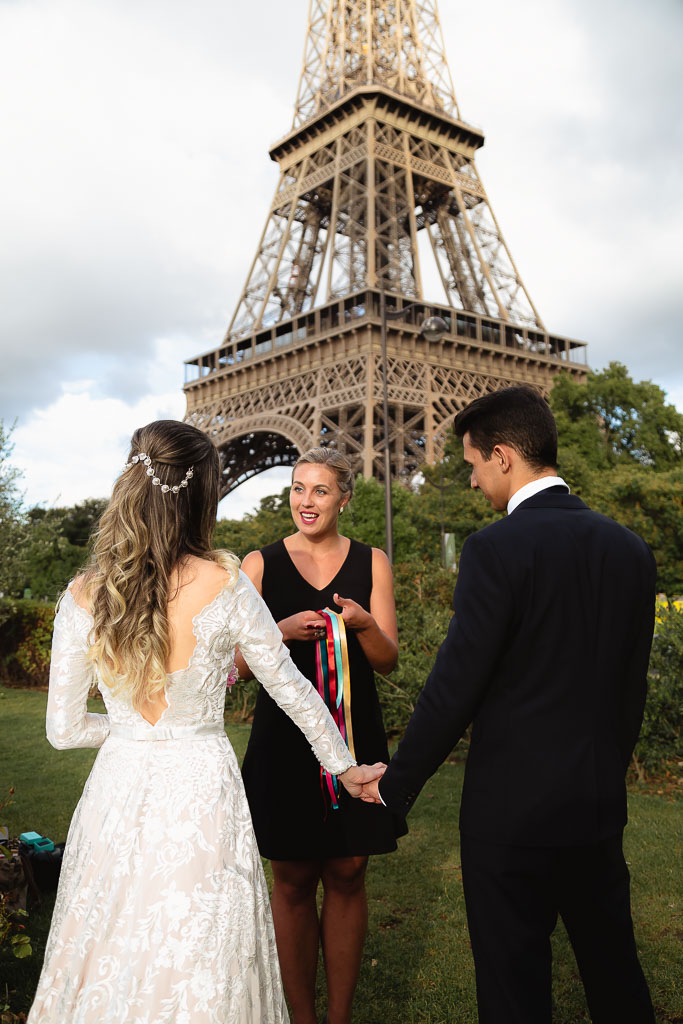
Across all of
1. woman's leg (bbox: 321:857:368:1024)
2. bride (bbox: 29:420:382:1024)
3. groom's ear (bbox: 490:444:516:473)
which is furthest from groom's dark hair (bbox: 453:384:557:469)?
woman's leg (bbox: 321:857:368:1024)

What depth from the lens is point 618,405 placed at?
1106 inches

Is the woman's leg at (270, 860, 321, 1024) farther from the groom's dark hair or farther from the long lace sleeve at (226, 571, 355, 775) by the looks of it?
the groom's dark hair

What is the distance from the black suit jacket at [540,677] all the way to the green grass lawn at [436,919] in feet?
6.30

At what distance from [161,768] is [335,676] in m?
1.00

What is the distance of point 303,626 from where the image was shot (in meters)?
2.86

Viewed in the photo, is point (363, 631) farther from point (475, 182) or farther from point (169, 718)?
point (475, 182)

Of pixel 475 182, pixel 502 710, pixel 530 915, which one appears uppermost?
pixel 475 182

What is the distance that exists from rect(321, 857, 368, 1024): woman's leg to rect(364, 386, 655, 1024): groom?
96 centimetres

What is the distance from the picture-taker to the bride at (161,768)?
1.90m

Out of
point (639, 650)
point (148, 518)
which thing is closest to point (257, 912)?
point (148, 518)

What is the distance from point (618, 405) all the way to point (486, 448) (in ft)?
91.6

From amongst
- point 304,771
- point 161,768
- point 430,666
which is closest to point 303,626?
point 304,771

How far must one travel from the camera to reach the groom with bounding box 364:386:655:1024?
1.99 m

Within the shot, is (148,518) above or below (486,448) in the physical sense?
below
